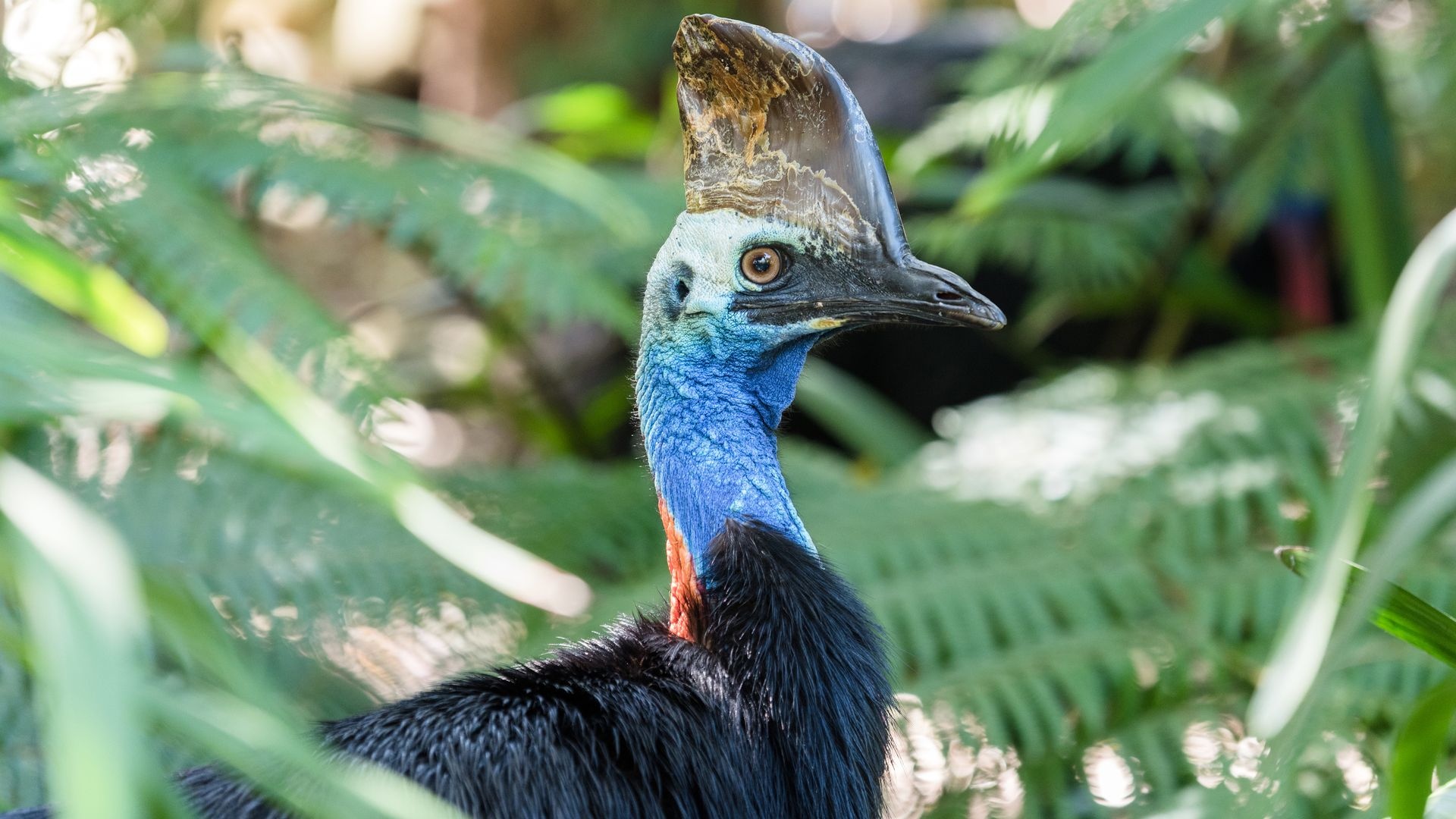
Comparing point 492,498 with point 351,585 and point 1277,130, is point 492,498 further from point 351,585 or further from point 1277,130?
point 1277,130

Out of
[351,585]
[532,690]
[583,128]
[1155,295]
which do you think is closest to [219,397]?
[532,690]

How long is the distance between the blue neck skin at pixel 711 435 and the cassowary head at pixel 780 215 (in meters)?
0.02

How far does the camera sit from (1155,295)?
306 centimetres

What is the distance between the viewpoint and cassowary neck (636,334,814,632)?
1.29m

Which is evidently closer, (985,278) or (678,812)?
(678,812)

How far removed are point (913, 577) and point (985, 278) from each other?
1.73m

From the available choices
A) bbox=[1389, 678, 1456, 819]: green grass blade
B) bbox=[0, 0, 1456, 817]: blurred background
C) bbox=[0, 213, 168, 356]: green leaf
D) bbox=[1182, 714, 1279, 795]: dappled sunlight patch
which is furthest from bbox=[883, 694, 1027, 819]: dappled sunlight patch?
bbox=[0, 213, 168, 356]: green leaf

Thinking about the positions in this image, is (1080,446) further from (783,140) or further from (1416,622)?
(1416,622)

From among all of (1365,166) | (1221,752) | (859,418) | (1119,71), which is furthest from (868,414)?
(1119,71)

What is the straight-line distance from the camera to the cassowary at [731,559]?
1.11 meters

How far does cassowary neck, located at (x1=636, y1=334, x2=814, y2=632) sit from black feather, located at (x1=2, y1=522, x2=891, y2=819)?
0.03m

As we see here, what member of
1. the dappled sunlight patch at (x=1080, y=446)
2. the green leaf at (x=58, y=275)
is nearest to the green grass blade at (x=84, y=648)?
the green leaf at (x=58, y=275)

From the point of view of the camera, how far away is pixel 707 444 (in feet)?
4.27

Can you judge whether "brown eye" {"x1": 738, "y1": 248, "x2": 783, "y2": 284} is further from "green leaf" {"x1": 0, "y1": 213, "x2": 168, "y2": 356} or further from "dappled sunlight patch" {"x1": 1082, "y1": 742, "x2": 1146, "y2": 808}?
"dappled sunlight patch" {"x1": 1082, "y1": 742, "x2": 1146, "y2": 808}
